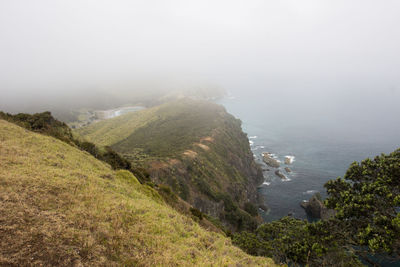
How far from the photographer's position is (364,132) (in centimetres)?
12625

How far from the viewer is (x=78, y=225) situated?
33.7 ft

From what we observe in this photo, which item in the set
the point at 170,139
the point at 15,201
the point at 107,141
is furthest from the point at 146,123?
the point at 15,201

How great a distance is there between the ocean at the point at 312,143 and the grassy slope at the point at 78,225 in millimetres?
52042

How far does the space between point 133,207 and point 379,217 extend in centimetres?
1828

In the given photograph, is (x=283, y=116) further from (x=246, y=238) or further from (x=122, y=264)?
(x=122, y=264)

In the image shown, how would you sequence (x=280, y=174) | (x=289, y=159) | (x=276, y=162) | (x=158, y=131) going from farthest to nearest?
(x=289, y=159) < (x=276, y=162) < (x=158, y=131) < (x=280, y=174)

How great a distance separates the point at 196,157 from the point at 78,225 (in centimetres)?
4966

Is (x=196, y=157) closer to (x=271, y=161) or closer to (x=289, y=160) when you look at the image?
(x=271, y=161)

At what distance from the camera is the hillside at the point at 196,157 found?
1880 inches

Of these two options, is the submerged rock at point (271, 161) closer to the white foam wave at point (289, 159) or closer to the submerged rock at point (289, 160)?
the submerged rock at point (289, 160)

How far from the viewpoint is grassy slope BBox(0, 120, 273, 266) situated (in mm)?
8516

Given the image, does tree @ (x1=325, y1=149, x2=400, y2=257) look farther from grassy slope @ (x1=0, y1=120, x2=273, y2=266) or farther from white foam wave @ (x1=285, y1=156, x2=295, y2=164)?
white foam wave @ (x1=285, y1=156, x2=295, y2=164)

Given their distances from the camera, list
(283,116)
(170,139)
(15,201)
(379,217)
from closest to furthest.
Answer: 1. (15,201)
2. (379,217)
3. (170,139)
4. (283,116)

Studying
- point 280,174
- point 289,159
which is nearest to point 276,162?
point 289,159
